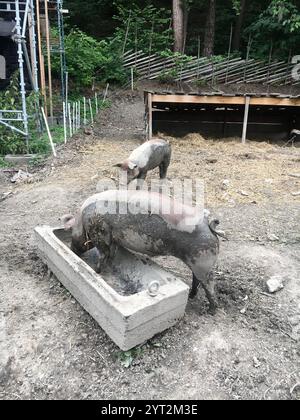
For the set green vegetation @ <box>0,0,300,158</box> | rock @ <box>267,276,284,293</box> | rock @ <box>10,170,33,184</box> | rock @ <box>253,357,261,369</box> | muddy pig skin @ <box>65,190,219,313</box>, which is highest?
green vegetation @ <box>0,0,300,158</box>

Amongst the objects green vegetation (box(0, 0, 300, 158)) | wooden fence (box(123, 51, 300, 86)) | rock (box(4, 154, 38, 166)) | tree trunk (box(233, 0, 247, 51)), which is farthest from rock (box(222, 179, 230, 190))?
tree trunk (box(233, 0, 247, 51))

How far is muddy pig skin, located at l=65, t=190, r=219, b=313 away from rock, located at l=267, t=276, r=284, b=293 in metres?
0.74

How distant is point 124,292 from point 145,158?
2211mm

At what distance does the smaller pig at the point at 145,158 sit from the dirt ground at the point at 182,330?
107cm

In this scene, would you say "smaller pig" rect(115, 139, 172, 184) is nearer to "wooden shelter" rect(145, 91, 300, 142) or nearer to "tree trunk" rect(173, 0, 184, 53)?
"wooden shelter" rect(145, 91, 300, 142)

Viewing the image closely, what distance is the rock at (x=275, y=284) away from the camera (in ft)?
11.7

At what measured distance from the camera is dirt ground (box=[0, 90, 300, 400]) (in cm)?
263

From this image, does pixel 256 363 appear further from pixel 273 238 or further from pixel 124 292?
pixel 273 238

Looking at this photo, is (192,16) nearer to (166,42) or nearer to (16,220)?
(166,42)

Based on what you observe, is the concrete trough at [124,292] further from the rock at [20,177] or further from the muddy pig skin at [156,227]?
the rock at [20,177]

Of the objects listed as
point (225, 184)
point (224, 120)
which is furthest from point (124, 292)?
point (224, 120)

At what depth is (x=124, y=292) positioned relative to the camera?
3334 millimetres

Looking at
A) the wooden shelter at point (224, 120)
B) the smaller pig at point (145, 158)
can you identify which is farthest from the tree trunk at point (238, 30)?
the smaller pig at point (145, 158)

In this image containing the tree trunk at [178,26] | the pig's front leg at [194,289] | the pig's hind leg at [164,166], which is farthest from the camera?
the tree trunk at [178,26]
